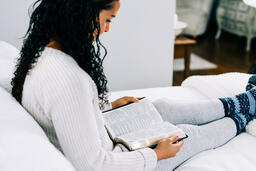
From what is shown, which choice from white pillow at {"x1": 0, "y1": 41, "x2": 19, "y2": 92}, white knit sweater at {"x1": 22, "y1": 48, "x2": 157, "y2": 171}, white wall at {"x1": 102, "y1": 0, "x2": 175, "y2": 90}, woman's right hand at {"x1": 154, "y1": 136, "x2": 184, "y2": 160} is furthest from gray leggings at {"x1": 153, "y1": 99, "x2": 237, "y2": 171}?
white wall at {"x1": 102, "y1": 0, "x2": 175, "y2": 90}

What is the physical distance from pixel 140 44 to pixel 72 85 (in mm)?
1353

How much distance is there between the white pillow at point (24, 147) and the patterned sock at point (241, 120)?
774 mm

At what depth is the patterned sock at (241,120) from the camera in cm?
132

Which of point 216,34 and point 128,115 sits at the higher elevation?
point 128,115

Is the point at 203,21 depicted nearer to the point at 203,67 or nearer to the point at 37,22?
the point at 203,67

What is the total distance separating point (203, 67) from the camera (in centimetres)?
329

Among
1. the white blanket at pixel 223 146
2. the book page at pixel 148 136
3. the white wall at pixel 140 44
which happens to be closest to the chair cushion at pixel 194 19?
the white wall at pixel 140 44

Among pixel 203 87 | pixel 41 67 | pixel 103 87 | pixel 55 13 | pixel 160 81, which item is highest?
pixel 55 13

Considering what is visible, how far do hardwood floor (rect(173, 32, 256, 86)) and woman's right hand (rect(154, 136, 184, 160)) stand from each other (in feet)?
6.07

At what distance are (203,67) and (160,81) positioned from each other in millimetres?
1133

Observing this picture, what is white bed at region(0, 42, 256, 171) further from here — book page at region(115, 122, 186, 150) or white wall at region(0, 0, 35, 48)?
white wall at region(0, 0, 35, 48)

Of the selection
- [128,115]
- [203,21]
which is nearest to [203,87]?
[128,115]

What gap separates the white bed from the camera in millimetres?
722

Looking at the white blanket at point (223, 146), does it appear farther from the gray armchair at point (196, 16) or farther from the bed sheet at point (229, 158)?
the gray armchair at point (196, 16)
